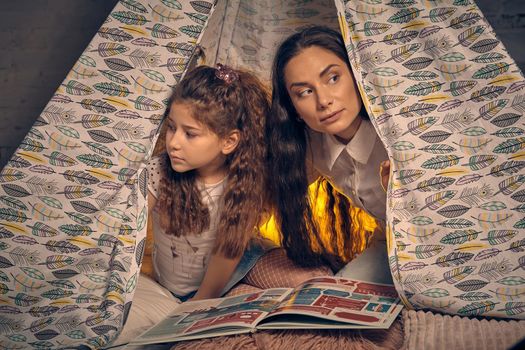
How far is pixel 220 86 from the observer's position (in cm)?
174

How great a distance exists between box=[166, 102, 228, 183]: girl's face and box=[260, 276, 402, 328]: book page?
43 centimetres

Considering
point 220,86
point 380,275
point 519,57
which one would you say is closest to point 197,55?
point 220,86

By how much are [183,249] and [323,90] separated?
59cm

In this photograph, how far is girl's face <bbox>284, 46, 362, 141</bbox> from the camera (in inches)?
65.7

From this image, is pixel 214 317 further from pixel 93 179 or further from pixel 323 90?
pixel 323 90

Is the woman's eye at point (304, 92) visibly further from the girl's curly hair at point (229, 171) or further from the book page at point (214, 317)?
the book page at point (214, 317)

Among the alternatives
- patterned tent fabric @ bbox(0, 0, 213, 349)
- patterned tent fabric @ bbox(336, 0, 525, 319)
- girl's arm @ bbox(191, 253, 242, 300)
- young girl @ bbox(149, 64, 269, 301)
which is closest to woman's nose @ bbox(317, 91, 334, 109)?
patterned tent fabric @ bbox(336, 0, 525, 319)

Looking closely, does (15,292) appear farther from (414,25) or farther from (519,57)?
(519,57)

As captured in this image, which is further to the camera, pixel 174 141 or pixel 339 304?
pixel 174 141

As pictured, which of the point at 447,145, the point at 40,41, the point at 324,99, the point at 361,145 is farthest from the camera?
the point at 40,41

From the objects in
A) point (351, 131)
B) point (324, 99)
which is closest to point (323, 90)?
point (324, 99)

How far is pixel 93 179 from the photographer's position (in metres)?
1.62

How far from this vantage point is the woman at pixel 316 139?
5.52 feet

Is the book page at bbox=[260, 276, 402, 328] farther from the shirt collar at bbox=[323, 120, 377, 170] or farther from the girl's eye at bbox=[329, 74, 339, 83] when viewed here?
the girl's eye at bbox=[329, 74, 339, 83]
